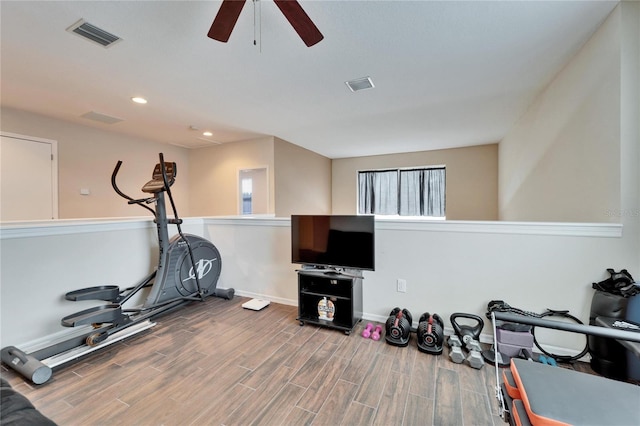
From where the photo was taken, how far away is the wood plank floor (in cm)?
159

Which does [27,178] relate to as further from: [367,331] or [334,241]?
[367,331]

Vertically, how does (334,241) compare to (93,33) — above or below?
below

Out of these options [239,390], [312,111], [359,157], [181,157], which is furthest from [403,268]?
[181,157]

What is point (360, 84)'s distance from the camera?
311 cm

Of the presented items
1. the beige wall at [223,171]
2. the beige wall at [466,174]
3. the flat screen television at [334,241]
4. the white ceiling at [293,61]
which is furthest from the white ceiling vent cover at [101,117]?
the beige wall at [466,174]

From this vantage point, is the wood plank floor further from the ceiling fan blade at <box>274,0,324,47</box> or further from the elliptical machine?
the ceiling fan blade at <box>274,0,324,47</box>

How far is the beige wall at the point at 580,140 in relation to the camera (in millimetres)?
1998

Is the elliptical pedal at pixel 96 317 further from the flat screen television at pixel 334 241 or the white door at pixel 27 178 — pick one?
the white door at pixel 27 178

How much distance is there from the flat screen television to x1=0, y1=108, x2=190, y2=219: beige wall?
4535 millimetres

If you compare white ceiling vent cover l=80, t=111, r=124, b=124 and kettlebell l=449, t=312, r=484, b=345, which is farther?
white ceiling vent cover l=80, t=111, r=124, b=124

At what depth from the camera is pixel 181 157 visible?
636cm

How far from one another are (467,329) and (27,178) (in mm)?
6509

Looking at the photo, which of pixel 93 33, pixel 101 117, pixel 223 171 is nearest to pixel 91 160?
pixel 101 117

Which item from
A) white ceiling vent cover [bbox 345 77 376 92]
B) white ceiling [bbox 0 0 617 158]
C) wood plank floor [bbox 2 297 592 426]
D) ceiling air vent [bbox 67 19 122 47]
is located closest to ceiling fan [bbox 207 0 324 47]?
white ceiling [bbox 0 0 617 158]
